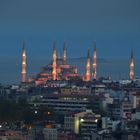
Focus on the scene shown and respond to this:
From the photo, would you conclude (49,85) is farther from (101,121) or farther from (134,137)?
(134,137)

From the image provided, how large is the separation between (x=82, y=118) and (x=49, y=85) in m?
15.9

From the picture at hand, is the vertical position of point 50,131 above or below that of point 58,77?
below

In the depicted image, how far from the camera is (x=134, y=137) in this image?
72.5ft

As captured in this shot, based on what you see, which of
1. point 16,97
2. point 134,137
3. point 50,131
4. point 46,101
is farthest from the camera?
point 16,97

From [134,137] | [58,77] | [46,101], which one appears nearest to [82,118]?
[134,137]

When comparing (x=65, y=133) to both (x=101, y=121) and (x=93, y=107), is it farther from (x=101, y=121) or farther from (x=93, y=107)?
(x=93, y=107)

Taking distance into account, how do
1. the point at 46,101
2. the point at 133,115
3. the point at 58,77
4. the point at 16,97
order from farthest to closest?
1. the point at 58,77
2. the point at 16,97
3. the point at 46,101
4. the point at 133,115

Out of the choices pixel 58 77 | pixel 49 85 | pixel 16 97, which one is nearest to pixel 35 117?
pixel 16 97

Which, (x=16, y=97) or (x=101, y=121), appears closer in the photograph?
(x=101, y=121)

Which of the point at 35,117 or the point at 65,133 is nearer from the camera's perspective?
the point at 65,133

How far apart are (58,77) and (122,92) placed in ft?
32.0

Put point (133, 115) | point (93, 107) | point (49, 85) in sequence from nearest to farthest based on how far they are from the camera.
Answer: point (133, 115), point (93, 107), point (49, 85)

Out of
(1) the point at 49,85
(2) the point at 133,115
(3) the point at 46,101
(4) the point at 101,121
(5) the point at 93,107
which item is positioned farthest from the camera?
(1) the point at 49,85

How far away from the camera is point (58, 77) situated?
1880 inches
